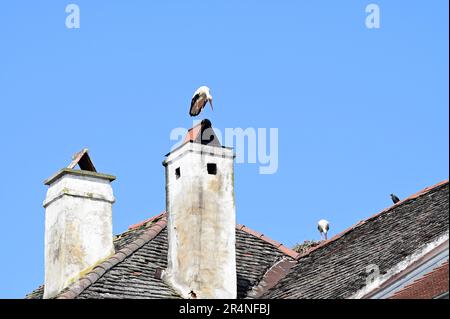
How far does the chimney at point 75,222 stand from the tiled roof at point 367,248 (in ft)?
9.00

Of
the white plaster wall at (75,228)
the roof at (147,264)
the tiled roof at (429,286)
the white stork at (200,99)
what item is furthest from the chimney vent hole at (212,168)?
the tiled roof at (429,286)

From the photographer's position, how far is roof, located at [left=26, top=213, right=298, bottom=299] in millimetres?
21094

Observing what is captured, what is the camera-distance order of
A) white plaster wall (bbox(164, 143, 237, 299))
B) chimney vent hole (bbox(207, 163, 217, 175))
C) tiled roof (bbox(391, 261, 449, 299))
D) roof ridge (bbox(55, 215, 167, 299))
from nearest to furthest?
tiled roof (bbox(391, 261, 449, 299))
roof ridge (bbox(55, 215, 167, 299))
white plaster wall (bbox(164, 143, 237, 299))
chimney vent hole (bbox(207, 163, 217, 175))

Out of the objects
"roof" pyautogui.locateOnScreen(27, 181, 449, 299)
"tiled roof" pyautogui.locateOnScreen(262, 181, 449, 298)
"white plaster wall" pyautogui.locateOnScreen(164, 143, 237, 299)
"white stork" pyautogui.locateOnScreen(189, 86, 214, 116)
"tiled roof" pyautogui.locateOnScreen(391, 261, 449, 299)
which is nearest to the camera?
"tiled roof" pyautogui.locateOnScreen(391, 261, 449, 299)

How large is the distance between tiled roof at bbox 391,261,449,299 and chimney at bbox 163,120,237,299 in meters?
3.78

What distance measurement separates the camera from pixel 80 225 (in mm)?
22172

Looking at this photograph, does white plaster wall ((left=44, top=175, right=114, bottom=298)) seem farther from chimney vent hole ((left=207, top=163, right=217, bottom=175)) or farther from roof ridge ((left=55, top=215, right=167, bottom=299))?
chimney vent hole ((left=207, top=163, right=217, bottom=175))

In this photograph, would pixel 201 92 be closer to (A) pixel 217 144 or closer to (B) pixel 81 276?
(A) pixel 217 144

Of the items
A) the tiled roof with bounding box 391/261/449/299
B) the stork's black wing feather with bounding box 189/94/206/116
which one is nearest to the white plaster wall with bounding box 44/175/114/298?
the stork's black wing feather with bounding box 189/94/206/116

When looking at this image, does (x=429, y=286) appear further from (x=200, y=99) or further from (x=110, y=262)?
(x=200, y=99)

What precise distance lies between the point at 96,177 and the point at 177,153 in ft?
4.71

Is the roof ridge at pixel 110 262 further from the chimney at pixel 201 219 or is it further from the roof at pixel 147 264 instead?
the chimney at pixel 201 219

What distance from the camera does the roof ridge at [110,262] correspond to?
21000mm
